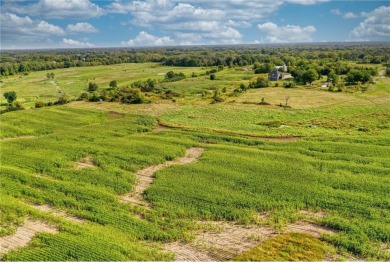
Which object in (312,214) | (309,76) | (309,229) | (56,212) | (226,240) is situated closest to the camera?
(226,240)

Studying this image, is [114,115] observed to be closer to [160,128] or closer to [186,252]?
[160,128]

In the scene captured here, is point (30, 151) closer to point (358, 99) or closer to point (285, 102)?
point (285, 102)

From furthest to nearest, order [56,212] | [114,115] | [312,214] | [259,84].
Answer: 1. [259,84]
2. [114,115]
3. [56,212]
4. [312,214]

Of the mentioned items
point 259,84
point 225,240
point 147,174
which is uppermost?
point 259,84

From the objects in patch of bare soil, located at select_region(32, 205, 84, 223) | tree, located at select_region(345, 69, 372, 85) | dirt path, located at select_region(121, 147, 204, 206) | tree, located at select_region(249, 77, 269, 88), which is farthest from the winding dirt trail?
tree, located at select_region(345, 69, 372, 85)

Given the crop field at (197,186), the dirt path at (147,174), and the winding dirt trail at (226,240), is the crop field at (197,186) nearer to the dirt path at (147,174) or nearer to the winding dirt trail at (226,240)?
the winding dirt trail at (226,240)

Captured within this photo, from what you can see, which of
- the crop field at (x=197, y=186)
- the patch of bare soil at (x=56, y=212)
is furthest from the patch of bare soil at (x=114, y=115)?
the patch of bare soil at (x=56, y=212)

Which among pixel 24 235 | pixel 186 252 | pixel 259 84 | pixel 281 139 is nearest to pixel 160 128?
pixel 281 139
